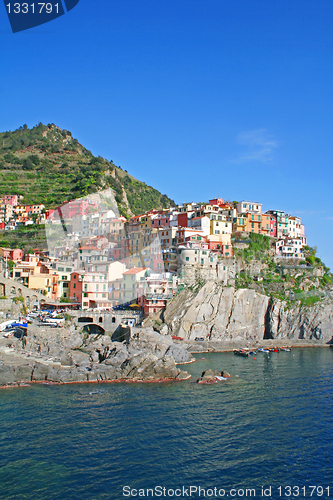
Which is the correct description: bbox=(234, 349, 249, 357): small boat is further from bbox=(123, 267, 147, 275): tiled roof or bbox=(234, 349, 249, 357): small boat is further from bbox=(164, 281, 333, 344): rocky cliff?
bbox=(123, 267, 147, 275): tiled roof

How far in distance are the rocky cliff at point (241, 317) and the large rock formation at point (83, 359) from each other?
10.8 meters

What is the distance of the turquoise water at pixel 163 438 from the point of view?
20625 millimetres

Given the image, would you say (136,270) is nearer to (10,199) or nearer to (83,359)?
(83,359)

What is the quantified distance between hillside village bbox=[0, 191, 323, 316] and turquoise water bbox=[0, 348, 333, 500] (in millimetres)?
25057

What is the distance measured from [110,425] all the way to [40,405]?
21.6ft

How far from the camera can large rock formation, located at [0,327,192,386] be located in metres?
37.4

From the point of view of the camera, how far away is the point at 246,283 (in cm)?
6800

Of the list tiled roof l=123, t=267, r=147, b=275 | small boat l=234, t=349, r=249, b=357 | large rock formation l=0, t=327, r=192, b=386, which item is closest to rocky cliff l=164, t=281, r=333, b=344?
small boat l=234, t=349, r=249, b=357

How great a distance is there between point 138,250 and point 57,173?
68336mm

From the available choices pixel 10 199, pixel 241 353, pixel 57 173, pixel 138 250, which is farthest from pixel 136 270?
pixel 57 173

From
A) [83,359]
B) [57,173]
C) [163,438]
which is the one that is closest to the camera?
[163,438]

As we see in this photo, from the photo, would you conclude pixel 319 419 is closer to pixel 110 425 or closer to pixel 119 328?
pixel 110 425

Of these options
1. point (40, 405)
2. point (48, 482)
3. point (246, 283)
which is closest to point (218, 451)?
point (48, 482)

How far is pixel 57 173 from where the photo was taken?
131m
